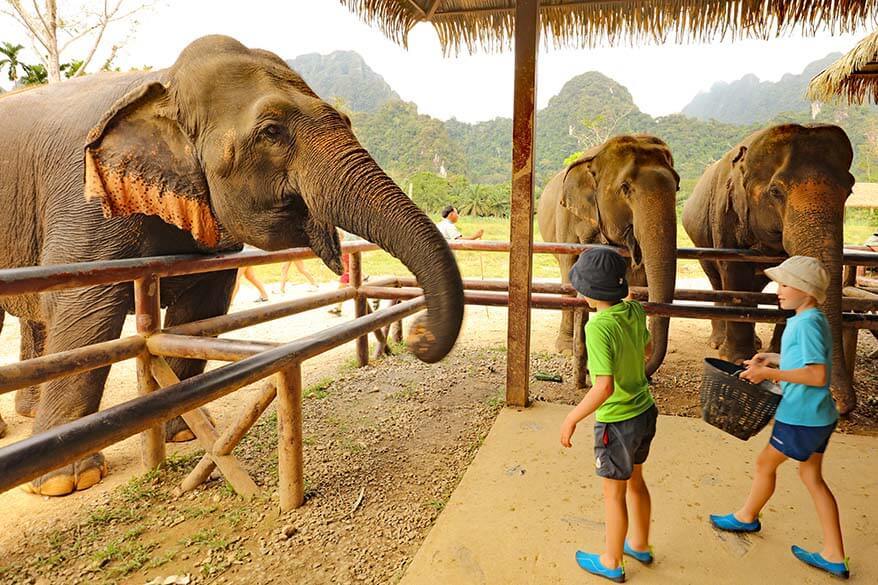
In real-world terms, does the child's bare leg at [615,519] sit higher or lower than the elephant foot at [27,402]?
higher

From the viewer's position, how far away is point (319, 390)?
15.4 ft

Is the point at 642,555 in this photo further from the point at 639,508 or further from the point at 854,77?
the point at 854,77

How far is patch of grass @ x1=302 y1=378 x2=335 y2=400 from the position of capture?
456 cm

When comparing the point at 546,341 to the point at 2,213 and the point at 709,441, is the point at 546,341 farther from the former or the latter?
the point at 2,213

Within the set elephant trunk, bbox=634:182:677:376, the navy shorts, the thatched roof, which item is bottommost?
the navy shorts

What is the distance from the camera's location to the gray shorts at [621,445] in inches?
76.0

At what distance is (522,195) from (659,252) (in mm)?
1143

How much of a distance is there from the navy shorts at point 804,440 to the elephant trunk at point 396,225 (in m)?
1.22

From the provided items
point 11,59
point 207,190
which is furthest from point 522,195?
point 11,59

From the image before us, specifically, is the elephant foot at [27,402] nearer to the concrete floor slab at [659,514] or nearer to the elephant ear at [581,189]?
the concrete floor slab at [659,514]

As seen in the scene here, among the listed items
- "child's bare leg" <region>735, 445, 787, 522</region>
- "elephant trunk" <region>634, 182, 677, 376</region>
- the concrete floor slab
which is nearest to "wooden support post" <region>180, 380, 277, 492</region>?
the concrete floor slab

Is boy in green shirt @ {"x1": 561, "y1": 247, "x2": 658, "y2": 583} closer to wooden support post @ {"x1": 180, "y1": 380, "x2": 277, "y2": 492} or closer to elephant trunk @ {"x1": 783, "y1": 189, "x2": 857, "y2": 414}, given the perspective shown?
wooden support post @ {"x1": 180, "y1": 380, "x2": 277, "y2": 492}

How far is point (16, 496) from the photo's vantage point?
9.66 feet

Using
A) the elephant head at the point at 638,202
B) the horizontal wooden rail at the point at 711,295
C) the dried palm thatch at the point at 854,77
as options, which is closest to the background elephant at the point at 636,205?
the elephant head at the point at 638,202
